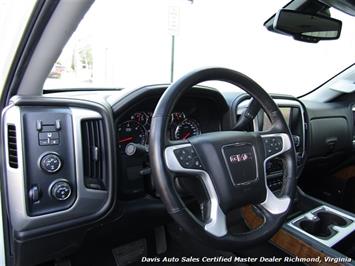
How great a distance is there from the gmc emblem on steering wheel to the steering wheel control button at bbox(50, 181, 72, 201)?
556mm

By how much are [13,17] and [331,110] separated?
209 centimetres

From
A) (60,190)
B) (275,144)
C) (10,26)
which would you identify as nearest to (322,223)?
(275,144)

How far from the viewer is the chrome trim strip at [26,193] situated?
968 mm

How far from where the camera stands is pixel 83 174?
1.08m

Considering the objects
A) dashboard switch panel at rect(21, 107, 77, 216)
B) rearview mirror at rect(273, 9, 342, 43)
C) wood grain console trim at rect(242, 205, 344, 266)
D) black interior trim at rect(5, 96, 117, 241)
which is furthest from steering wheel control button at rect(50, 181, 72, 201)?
rearview mirror at rect(273, 9, 342, 43)

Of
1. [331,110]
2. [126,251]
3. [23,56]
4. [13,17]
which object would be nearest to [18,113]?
[23,56]

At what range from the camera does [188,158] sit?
35.7 inches

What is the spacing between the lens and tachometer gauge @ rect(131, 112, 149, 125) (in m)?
1.30

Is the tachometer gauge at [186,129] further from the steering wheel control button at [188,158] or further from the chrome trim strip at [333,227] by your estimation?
the chrome trim strip at [333,227]

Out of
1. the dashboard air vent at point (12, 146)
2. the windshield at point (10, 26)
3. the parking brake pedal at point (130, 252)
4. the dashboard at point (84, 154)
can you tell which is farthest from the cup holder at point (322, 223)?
the windshield at point (10, 26)

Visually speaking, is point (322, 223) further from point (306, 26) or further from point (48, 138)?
point (48, 138)

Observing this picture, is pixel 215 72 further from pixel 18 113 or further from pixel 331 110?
pixel 331 110

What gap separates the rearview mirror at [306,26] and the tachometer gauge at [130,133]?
0.78 meters

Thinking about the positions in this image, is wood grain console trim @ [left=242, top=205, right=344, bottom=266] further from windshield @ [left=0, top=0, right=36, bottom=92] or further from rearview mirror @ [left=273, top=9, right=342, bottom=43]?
windshield @ [left=0, top=0, right=36, bottom=92]
